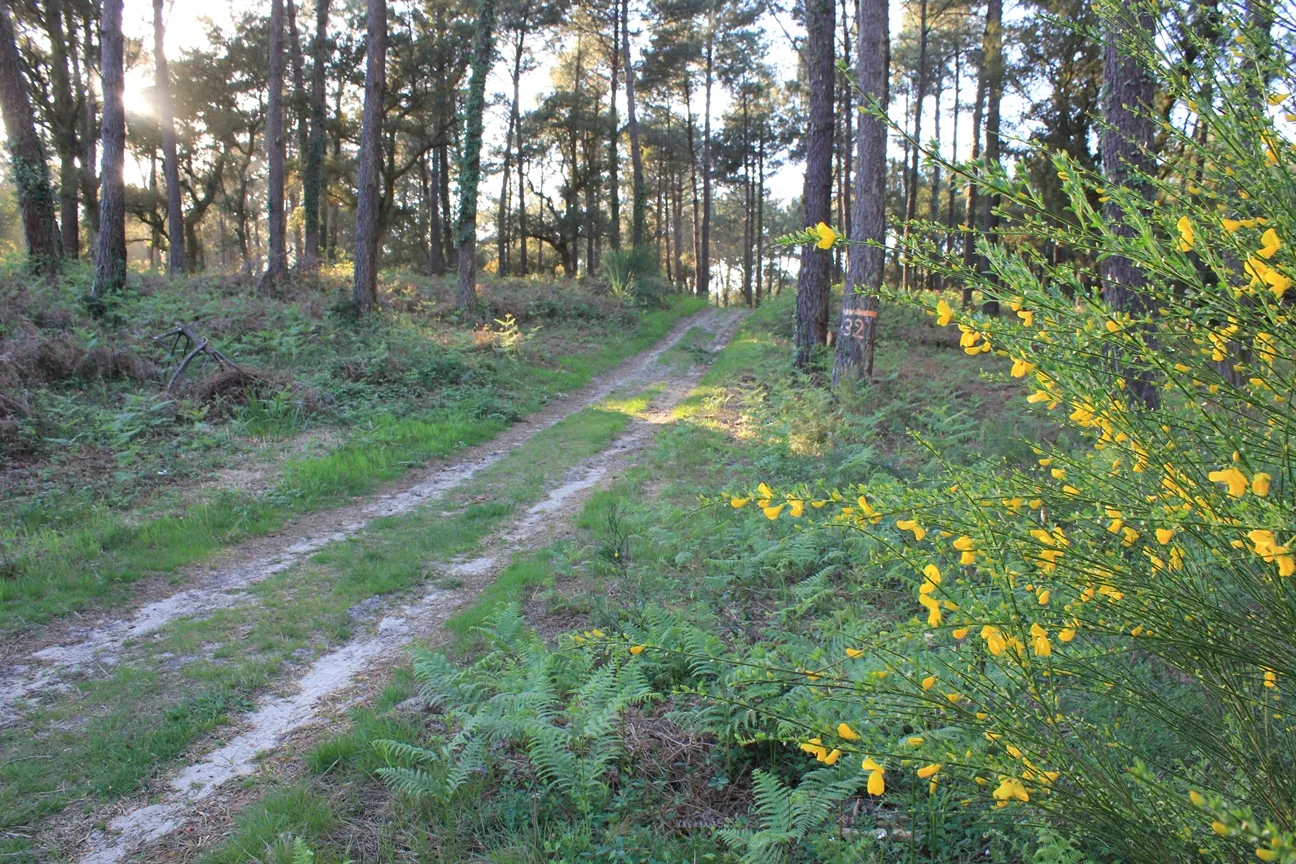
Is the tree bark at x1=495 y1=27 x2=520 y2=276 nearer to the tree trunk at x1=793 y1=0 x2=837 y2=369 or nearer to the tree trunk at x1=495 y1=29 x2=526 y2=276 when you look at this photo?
the tree trunk at x1=495 y1=29 x2=526 y2=276

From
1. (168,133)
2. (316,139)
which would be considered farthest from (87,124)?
(316,139)

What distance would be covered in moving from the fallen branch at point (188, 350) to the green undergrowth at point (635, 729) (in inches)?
279

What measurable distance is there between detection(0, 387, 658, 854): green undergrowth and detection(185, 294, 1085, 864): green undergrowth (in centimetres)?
85

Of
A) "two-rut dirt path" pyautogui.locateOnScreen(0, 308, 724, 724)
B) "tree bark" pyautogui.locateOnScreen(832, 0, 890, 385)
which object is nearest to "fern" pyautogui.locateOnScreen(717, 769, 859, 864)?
"two-rut dirt path" pyautogui.locateOnScreen(0, 308, 724, 724)

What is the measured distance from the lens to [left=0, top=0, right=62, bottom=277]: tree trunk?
42.7 ft

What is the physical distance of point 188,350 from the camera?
37.4ft

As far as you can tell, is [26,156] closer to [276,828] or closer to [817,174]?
[817,174]

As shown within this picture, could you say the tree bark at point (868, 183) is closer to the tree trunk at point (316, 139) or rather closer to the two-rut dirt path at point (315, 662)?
the two-rut dirt path at point (315, 662)

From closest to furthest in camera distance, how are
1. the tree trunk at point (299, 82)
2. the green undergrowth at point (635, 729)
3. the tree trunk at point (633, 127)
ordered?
the green undergrowth at point (635, 729)
the tree trunk at point (299, 82)
the tree trunk at point (633, 127)

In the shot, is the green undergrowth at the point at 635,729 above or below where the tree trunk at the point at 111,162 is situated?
below

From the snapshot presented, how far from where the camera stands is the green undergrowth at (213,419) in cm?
618

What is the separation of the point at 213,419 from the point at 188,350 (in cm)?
256

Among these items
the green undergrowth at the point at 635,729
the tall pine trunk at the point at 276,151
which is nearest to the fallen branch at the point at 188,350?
the tall pine trunk at the point at 276,151

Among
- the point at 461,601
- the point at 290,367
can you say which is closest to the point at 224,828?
the point at 461,601
